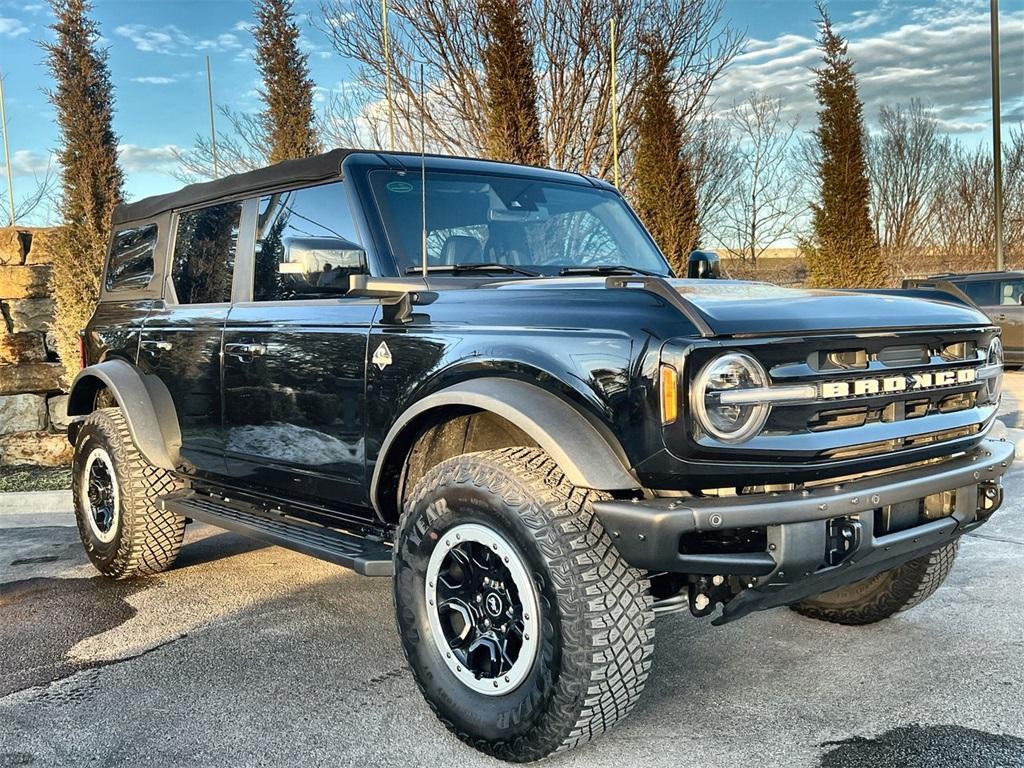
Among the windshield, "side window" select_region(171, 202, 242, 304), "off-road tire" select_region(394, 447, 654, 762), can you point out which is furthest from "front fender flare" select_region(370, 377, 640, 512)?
"side window" select_region(171, 202, 242, 304)

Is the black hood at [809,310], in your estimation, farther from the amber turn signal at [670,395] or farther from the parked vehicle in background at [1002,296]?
the parked vehicle in background at [1002,296]

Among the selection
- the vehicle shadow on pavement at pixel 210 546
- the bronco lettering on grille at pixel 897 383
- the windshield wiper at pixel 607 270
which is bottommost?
the vehicle shadow on pavement at pixel 210 546

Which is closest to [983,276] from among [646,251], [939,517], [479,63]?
[479,63]

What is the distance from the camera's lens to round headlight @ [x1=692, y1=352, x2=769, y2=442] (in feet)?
8.39

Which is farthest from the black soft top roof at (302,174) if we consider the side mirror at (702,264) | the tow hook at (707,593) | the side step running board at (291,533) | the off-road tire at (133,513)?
the tow hook at (707,593)

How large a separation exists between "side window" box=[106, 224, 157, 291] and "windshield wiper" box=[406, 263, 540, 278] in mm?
2214

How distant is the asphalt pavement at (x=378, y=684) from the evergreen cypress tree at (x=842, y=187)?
14.4 metres

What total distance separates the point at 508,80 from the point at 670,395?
1016 centimetres

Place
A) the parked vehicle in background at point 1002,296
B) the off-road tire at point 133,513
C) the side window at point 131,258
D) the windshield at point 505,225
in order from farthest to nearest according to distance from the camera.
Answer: the parked vehicle in background at point 1002,296, the side window at point 131,258, the off-road tire at point 133,513, the windshield at point 505,225

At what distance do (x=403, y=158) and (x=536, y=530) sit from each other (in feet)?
6.36

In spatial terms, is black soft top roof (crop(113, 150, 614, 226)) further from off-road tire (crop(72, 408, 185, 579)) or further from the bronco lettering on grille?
the bronco lettering on grille

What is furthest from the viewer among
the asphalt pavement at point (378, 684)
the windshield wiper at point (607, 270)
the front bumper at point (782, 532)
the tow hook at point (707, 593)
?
the windshield wiper at point (607, 270)

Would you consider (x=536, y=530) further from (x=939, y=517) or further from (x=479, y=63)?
(x=479, y=63)

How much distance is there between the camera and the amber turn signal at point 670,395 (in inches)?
100
